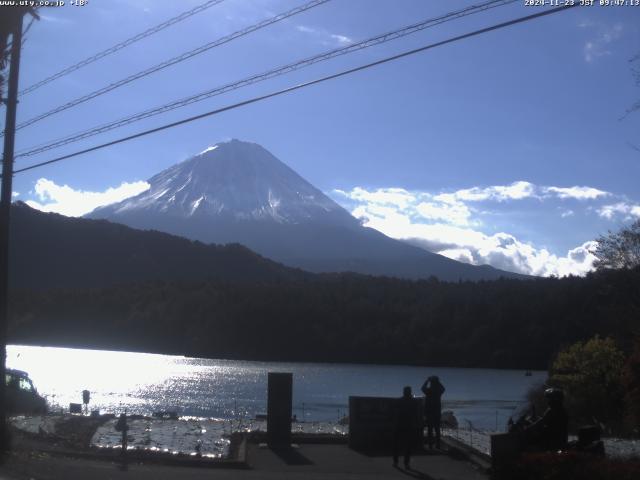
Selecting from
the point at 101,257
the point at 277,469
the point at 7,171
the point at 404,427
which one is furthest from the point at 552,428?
the point at 101,257

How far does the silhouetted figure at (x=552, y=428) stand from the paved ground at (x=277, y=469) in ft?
8.98

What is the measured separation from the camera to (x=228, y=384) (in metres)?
79.7

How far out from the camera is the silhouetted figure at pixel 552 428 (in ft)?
36.4

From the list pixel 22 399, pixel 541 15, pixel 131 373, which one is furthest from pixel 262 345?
pixel 541 15

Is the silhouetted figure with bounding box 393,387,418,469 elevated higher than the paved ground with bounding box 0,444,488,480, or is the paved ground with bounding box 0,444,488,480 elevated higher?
the silhouetted figure with bounding box 393,387,418,469

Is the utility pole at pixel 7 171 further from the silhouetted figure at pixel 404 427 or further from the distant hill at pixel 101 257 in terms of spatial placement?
the distant hill at pixel 101 257

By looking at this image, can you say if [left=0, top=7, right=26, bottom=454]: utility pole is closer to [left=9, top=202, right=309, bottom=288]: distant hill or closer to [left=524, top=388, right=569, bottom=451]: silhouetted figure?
[left=524, top=388, right=569, bottom=451]: silhouetted figure

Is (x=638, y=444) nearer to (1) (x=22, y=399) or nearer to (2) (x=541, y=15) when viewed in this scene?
(2) (x=541, y=15)

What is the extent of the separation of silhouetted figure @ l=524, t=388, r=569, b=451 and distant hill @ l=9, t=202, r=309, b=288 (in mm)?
112351

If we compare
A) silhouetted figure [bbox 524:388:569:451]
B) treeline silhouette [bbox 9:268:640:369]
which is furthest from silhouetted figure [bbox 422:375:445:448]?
treeline silhouette [bbox 9:268:640:369]

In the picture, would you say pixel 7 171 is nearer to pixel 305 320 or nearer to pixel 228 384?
pixel 228 384

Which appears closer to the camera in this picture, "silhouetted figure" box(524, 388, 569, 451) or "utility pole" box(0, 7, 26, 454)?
"silhouetted figure" box(524, 388, 569, 451)

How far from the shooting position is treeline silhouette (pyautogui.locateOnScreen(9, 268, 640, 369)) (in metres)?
102

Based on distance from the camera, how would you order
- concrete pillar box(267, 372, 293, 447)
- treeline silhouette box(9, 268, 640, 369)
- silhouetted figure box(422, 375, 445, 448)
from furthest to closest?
treeline silhouette box(9, 268, 640, 369)
concrete pillar box(267, 372, 293, 447)
silhouetted figure box(422, 375, 445, 448)
